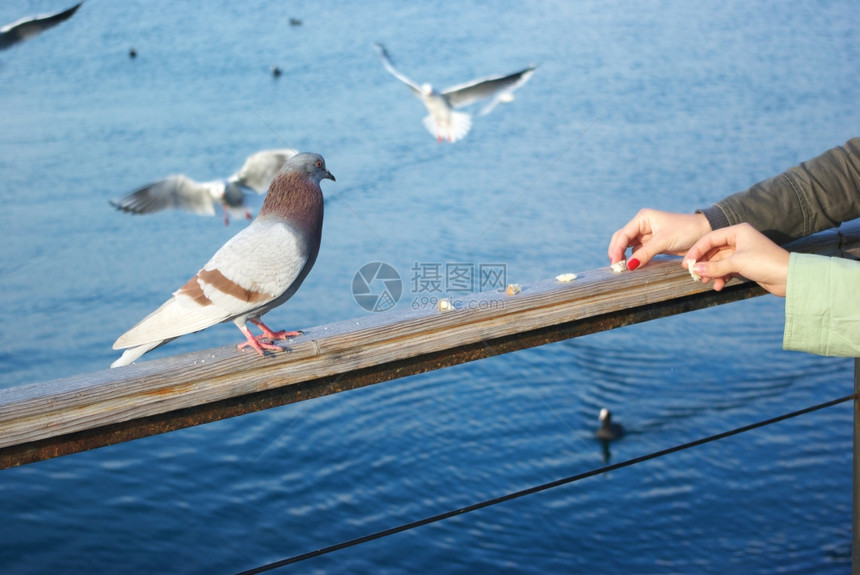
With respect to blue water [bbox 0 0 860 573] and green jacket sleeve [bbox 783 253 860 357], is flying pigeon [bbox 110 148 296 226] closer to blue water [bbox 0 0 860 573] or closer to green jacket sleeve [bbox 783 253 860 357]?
blue water [bbox 0 0 860 573]

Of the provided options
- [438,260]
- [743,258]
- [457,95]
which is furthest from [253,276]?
[438,260]

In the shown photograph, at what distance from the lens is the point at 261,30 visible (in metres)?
15.7

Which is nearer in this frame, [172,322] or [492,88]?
[172,322]

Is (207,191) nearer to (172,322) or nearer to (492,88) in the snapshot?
(492,88)

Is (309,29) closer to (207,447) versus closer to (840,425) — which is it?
(207,447)

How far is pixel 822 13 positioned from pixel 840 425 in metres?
13.0

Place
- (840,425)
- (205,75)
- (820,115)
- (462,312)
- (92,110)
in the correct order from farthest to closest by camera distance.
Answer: (205,75) → (92,110) → (820,115) → (840,425) → (462,312)

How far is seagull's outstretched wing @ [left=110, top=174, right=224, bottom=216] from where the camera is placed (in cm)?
364

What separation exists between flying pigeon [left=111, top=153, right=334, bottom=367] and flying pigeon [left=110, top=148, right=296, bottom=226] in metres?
1.32

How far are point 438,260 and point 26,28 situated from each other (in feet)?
12.2

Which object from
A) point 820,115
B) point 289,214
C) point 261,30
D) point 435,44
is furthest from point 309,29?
point 289,214

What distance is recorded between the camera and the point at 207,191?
431 cm

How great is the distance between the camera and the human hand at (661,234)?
5.59 feet

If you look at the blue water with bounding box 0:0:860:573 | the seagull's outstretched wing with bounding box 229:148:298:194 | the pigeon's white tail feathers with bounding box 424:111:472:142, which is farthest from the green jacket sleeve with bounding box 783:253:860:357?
the pigeon's white tail feathers with bounding box 424:111:472:142
